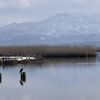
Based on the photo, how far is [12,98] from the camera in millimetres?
26141

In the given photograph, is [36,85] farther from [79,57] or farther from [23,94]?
[79,57]

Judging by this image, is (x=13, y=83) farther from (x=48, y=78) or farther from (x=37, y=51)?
(x=37, y=51)

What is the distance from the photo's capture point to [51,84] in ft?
108

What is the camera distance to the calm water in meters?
27.1

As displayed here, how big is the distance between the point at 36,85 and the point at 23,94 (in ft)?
15.5

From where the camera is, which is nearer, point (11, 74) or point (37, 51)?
point (11, 74)

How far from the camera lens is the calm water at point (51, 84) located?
27.1 m

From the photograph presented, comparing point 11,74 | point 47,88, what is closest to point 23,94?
point 47,88

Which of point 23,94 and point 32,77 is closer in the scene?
point 23,94

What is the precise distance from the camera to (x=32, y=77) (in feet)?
123

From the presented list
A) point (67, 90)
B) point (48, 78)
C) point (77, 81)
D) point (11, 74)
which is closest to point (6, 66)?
point (11, 74)

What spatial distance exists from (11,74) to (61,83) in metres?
6.56

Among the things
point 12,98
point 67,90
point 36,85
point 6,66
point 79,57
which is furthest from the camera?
point 79,57

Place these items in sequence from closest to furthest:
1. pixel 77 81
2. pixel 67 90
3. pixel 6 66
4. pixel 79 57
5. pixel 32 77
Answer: pixel 67 90 < pixel 77 81 < pixel 32 77 < pixel 6 66 < pixel 79 57
